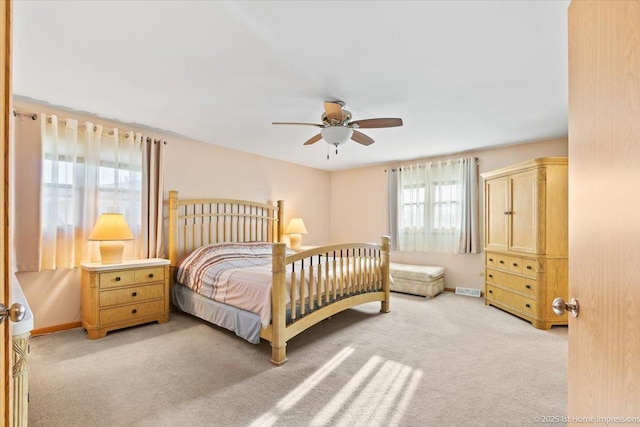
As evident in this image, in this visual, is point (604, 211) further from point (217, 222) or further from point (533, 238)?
point (217, 222)

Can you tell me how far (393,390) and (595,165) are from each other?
1.86 meters

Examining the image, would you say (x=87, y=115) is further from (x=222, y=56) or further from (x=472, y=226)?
(x=472, y=226)

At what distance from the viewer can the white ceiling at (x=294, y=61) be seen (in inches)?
66.3

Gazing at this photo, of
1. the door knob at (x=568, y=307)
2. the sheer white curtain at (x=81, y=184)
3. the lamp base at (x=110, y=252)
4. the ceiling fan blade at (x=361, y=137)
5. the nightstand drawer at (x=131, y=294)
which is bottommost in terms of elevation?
the nightstand drawer at (x=131, y=294)

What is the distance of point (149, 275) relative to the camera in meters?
3.33

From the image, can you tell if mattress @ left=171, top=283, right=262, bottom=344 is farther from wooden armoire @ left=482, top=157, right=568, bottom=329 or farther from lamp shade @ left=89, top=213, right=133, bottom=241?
wooden armoire @ left=482, top=157, right=568, bottom=329

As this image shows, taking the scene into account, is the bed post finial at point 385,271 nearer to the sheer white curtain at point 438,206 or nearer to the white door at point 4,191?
the sheer white curtain at point 438,206

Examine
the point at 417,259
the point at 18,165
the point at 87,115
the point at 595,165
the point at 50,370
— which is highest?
the point at 87,115

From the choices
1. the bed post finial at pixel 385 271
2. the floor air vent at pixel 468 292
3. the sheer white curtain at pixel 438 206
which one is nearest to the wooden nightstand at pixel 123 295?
the bed post finial at pixel 385 271

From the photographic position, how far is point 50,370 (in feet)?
7.63

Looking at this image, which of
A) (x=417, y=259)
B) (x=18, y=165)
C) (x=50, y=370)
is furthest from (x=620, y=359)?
→ (x=417, y=259)

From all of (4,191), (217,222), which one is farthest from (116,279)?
(4,191)

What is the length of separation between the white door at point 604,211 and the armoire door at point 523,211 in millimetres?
2939

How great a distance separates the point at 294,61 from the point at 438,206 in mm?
3760
